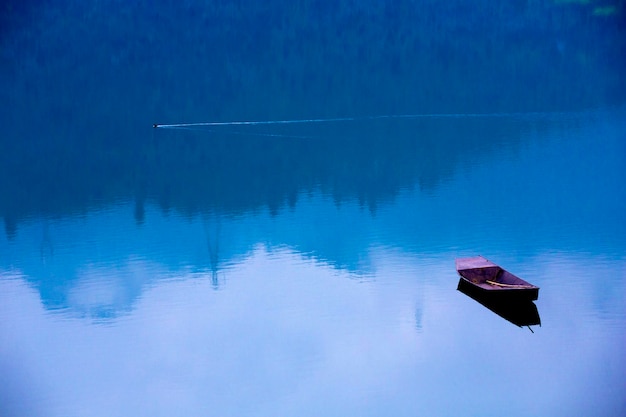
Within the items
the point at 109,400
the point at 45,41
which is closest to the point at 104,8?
the point at 45,41

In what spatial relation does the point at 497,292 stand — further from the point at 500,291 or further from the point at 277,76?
the point at 277,76

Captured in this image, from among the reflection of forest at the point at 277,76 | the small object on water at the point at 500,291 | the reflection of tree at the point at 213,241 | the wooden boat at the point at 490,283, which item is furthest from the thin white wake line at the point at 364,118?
the small object on water at the point at 500,291

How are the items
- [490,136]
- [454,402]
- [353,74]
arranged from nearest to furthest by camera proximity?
[454,402] → [490,136] → [353,74]

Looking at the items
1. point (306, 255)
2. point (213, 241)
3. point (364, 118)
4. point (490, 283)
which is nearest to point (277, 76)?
point (364, 118)

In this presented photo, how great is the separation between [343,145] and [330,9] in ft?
199

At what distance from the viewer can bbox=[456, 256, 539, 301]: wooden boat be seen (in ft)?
49.6

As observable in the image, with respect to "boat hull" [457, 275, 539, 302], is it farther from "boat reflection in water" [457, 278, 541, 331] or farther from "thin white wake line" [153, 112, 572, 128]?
"thin white wake line" [153, 112, 572, 128]

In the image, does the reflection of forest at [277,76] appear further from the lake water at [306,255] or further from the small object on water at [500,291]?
the small object on water at [500,291]

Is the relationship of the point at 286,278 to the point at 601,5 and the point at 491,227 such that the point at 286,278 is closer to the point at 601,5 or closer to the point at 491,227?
the point at 491,227

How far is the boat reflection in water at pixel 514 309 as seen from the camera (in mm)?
15406

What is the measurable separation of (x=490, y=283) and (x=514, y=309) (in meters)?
0.80

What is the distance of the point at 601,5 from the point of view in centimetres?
10362

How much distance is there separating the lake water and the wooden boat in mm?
608

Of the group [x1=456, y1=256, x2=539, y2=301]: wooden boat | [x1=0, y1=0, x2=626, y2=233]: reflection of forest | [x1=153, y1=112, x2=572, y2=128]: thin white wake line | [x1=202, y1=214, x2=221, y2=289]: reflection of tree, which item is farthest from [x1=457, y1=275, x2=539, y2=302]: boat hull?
[x1=153, y1=112, x2=572, y2=128]: thin white wake line
